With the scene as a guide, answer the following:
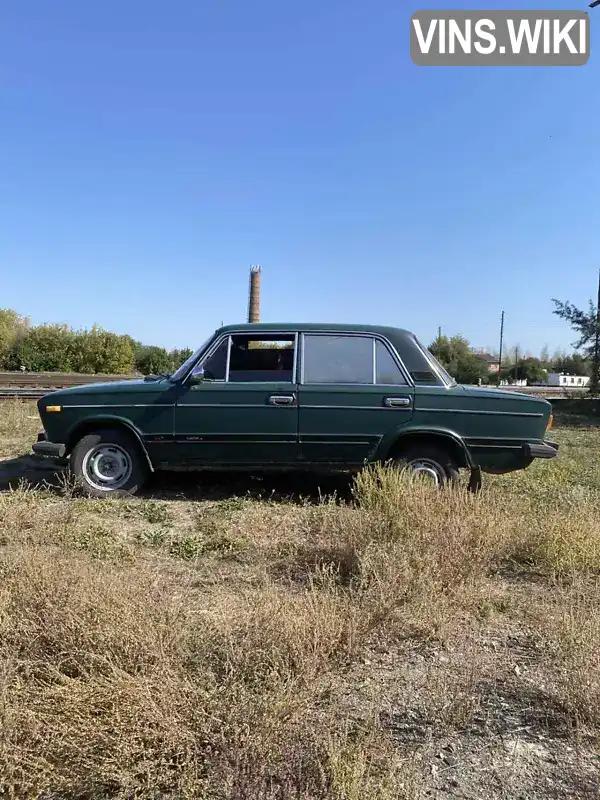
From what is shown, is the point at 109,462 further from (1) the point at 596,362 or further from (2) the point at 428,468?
(1) the point at 596,362

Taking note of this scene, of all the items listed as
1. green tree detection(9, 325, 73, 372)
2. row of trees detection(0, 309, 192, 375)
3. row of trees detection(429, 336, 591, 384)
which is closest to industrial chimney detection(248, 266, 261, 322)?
row of trees detection(0, 309, 192, 375)

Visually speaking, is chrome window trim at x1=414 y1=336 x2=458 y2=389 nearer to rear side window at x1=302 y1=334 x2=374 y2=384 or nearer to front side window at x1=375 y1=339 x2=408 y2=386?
front side window at x1=375 y1=339 x2=408 y2=386

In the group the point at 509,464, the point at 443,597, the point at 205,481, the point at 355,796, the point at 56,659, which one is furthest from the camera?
the point at 205,481

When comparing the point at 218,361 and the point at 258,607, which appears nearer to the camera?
the point at 258,607

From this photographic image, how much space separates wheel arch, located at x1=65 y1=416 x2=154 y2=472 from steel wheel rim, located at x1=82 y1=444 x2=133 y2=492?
0.19 m

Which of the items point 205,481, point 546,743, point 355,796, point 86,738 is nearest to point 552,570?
point 546,743

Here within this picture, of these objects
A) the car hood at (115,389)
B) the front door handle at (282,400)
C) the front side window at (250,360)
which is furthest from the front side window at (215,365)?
the front door handle at (282,400)

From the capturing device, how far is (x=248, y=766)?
1840 millimetres

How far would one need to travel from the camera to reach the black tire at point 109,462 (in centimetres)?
561

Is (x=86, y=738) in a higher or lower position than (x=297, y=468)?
lower

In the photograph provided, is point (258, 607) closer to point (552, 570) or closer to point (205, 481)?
point (552, 570)

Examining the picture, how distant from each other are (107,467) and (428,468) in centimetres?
325

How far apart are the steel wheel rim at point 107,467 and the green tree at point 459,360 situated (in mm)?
50604

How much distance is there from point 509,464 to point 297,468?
2119 mm
